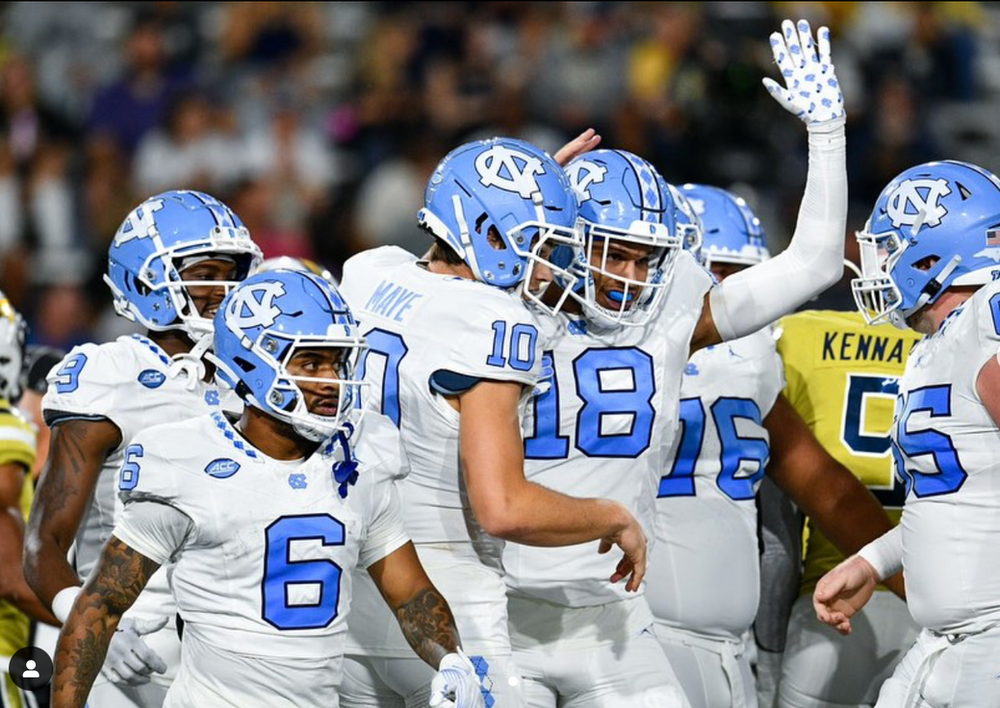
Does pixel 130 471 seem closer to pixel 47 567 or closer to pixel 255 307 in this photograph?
pixel 255 307

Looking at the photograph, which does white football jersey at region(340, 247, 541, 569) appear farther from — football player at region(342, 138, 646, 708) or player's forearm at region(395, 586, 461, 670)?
player's forearm at region(395, 586, 461, 670)

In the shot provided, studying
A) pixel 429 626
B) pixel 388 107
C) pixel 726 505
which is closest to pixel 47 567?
pixel 429 626

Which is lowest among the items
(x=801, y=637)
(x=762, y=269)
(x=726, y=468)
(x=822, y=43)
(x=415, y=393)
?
(x=801, y=637)

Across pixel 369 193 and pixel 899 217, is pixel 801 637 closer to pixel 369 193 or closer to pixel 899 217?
pixel 899 217

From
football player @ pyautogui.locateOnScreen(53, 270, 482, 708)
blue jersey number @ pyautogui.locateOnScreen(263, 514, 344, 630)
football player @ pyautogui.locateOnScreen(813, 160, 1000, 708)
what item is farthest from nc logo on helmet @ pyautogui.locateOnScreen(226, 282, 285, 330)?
football player @ pyautogui.locateOnScreen(813, 160, 1000, 708)

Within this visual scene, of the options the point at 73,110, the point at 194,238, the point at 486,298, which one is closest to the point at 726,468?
the point at 486,298

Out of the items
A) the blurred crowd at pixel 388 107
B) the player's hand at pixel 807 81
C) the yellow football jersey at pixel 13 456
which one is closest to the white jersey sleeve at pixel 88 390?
the yellow football jersey at pixel 13 456

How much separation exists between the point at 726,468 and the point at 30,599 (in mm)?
2055

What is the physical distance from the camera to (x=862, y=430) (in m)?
5.11

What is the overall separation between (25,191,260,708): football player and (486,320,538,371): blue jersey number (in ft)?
2.97

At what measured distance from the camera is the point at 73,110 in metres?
10.9

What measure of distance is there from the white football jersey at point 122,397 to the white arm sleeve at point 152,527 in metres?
0.69

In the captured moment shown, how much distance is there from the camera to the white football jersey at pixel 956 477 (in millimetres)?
3945

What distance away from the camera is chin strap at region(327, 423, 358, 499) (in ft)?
11.9
